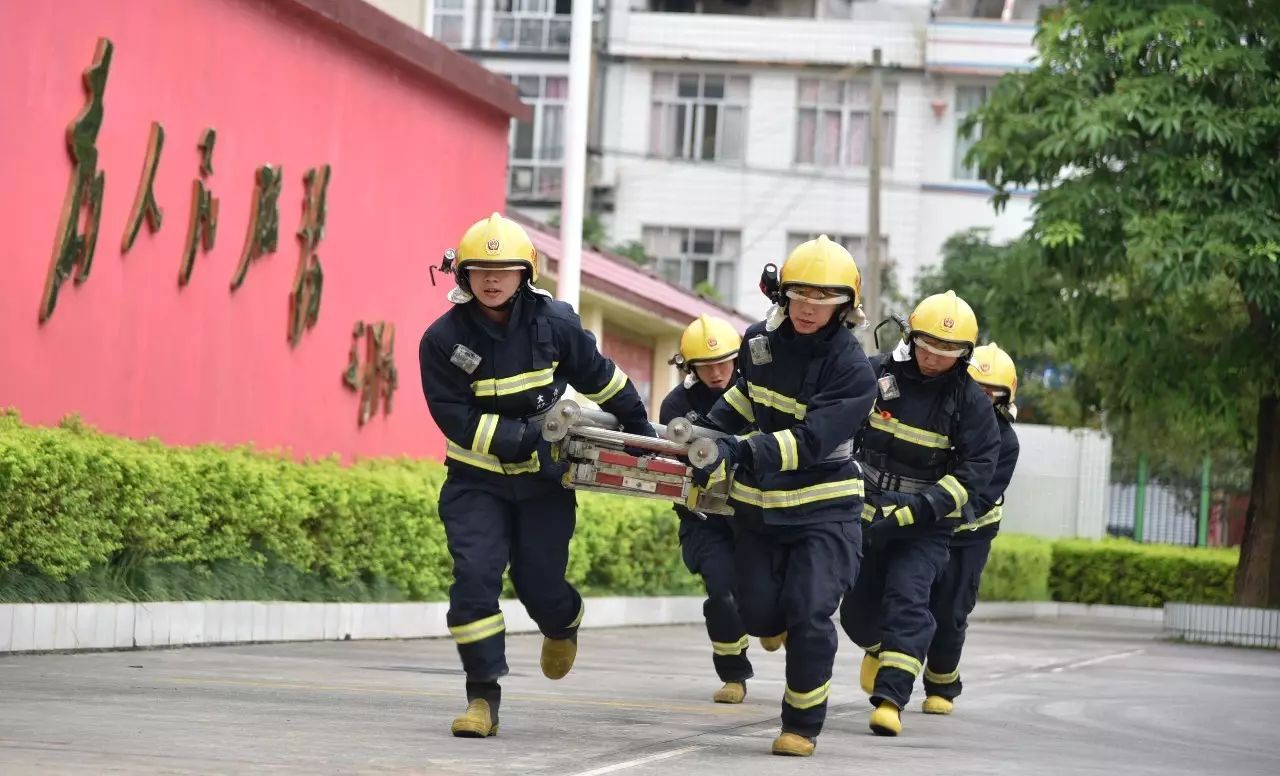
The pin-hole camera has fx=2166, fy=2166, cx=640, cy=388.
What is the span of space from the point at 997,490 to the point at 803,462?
282 centimetres

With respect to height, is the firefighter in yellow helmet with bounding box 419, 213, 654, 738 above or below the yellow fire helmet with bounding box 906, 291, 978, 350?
below

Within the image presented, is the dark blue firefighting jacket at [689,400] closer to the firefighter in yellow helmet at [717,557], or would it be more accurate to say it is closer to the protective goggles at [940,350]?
the firefighter in yellow helmet at [717,557]

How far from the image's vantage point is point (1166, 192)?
22.0m

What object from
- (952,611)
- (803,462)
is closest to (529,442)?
(803,462)

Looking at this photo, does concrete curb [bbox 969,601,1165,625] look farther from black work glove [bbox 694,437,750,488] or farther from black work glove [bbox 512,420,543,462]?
black work glove [bbox 512,420,543,462]

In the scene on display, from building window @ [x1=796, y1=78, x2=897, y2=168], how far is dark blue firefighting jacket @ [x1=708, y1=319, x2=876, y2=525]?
37.3 meters

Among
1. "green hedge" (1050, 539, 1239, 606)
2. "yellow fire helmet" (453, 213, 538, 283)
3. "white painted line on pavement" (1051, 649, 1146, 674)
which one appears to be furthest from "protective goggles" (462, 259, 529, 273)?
"green hedge" (1050, 539, 1239, 606)

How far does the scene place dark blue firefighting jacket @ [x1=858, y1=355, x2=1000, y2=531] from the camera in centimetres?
1016

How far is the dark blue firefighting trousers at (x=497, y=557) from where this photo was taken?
836cm

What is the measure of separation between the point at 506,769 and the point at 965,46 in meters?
39.7

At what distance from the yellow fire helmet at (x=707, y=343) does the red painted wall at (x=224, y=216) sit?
3999mm

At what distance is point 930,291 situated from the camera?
4375 centimetres

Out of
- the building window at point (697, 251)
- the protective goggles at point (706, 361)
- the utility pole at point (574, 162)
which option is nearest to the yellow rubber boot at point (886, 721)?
the protective goggles at point (706, 361)

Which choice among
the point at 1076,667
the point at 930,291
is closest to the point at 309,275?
the point at 1076,667
